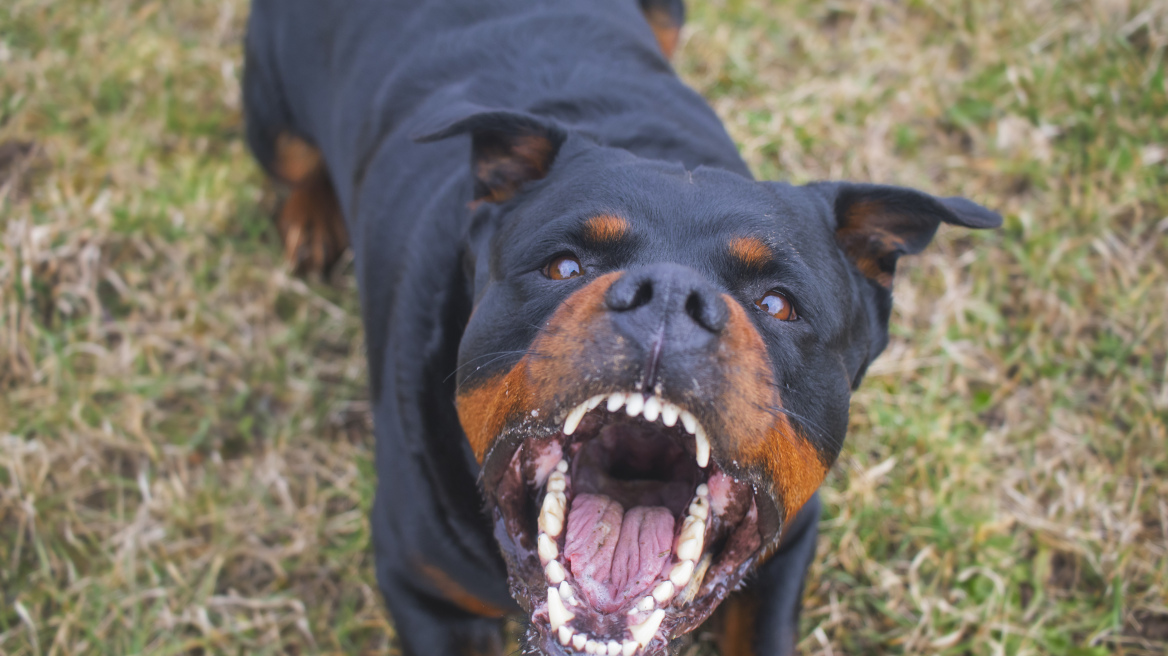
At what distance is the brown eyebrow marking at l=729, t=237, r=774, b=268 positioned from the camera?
5.67 ft

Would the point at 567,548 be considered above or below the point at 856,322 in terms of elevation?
below

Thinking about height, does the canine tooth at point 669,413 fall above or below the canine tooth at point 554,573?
above

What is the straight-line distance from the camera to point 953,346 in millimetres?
3076

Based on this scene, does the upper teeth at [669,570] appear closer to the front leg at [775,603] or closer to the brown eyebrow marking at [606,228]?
the brown eyebrow marking at [606,228]

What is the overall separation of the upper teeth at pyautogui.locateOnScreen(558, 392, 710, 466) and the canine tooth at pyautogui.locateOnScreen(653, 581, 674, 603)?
24 cm

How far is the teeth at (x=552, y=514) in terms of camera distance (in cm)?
170

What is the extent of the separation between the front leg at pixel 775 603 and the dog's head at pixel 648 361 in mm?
326

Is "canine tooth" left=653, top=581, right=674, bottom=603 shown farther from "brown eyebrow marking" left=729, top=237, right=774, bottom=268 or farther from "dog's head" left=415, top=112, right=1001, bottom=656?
"brown eyebrow marking" left=729, top=237, right=774, bottom=268

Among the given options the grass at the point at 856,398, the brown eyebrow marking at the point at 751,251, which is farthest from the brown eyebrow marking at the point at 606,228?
the grass at the point at 856,398

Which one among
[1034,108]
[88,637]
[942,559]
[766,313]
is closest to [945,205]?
[766,313]

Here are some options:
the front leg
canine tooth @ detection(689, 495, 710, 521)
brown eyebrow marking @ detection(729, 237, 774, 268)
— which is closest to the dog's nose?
brown eyebrow marking @ detection(729, 237, 774, 268)

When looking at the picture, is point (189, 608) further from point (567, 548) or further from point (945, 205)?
point (945, 205)

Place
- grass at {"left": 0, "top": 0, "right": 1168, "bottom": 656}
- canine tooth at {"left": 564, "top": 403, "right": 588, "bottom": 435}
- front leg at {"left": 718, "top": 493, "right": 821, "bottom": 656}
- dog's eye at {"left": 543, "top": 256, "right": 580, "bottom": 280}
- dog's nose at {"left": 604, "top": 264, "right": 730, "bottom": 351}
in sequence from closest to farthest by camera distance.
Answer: dog's nose at {"left": 604, "top": 264, "right": 730, "bottom": 351} < canine tooth at {"left": 564, "top": 403, "right": 588, "bottom": 435} < dog's eye at {"left": 543, "top": 256, "right": 580, "bottom": 280} < front leg at {"left": 718, "top": 493, "right": 821, "bottom": 656} < grass at {"left": 0, "top": 0, "right": 1168, "bottom": 656}

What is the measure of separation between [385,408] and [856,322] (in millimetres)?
1188
